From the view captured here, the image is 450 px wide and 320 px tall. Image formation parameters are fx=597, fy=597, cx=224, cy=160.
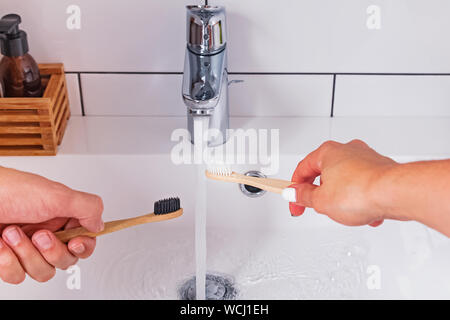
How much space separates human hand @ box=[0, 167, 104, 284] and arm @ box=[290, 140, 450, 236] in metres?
0.23

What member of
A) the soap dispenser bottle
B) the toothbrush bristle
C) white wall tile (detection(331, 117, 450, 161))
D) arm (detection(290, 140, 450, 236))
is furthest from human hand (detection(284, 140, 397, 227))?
the soap dispenser bottle

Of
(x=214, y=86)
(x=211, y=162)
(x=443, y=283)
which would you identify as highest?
(x=214, y=86)

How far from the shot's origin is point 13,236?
0.61 metres

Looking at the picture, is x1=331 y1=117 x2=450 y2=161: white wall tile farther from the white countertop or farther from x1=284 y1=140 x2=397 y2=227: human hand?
x1=284 y1=140 x2=397 y2=227: human hand

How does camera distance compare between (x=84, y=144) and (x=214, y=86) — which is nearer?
(x=214, y=86)

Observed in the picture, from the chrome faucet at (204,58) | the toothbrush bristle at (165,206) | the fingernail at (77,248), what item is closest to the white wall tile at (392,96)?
the chrome faucet at (204,58)

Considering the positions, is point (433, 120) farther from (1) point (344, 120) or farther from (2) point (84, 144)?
(2) point (84, 144)

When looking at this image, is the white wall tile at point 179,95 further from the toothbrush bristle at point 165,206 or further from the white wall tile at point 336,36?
the toothbrush bristle at point 165,206

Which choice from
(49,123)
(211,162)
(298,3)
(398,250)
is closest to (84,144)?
(49,123)

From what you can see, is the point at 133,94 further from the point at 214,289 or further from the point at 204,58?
the point at 214,289

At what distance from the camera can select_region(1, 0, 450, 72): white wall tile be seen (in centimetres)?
77

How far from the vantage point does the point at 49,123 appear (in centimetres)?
75

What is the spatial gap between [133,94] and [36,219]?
0.26 m

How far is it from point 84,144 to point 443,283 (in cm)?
50
